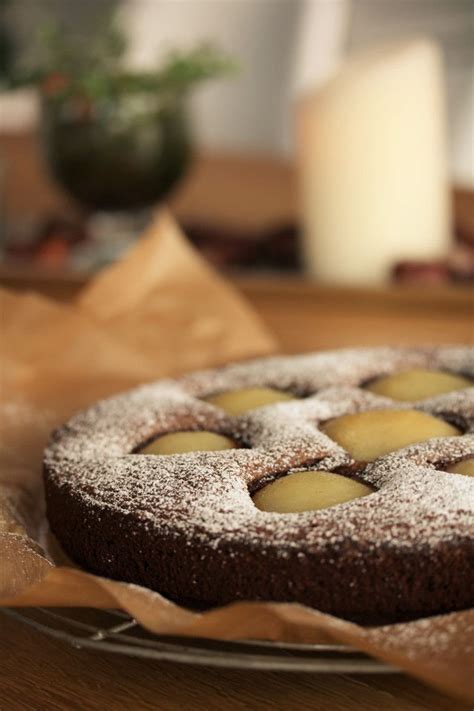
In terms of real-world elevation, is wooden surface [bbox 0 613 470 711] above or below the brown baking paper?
below

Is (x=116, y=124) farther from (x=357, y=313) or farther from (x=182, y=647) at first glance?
(x=182, y=647)

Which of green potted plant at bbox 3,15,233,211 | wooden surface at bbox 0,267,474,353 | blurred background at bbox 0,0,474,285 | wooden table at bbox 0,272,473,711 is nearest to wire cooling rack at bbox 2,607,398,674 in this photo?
wooden table at bbox 0,272,473,711

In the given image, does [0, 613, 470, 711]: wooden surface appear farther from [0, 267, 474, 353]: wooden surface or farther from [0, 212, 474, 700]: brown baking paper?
[0, 267, 474, 353]: wooden surface

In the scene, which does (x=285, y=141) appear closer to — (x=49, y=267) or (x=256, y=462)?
(x=49, y=267)

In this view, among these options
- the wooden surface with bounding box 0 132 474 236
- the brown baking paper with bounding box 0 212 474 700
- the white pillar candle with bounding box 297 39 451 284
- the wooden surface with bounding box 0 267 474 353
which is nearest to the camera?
the brown baking paper with bounding box 0 212 474 700

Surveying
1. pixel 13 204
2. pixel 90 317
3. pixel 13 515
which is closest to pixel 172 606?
pixel 13 515

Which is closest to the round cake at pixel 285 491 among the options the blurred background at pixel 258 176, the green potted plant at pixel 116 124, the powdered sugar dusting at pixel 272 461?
the powdered sugar dusting at pixel 272 461

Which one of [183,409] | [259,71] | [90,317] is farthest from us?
[259,71]
